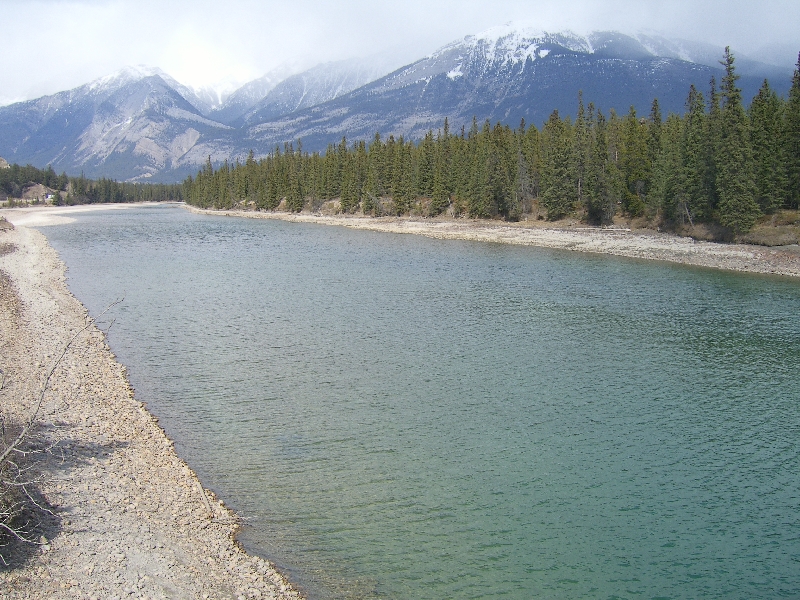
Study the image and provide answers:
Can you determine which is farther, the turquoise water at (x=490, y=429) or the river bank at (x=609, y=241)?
the river bank at (x=609, y=241)

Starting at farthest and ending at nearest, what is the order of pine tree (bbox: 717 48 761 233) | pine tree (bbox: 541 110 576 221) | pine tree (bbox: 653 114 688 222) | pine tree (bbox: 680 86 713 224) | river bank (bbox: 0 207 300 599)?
pine tree (bbox: 541 110 576 221), pine tree (bbox: 653 114 688 222), pine tree (bbox: 680 86 713 224), pine tree (bbox: 717 48 761 233), river bank (bbox: 0 207 300 599)

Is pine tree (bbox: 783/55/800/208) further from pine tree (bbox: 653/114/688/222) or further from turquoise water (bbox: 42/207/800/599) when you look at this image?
turquoise water (bbox: 42/207/800/599)

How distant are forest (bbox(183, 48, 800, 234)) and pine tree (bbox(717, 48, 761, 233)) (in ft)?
0.34

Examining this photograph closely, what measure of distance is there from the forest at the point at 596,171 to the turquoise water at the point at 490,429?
91.0 ft

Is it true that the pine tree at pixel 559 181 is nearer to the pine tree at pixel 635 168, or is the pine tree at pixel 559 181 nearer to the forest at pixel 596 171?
the forest at pixel 596 171

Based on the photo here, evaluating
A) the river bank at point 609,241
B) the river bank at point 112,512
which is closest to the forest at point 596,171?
the river bank at point 609,241

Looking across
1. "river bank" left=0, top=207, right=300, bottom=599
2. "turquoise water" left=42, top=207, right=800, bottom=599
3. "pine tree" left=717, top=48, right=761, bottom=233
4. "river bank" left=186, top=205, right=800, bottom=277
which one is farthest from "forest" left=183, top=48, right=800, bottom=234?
"river bank" left=0, top=207, right=300, bottom=599

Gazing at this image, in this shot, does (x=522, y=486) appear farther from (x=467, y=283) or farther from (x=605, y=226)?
(x=605, y=226)

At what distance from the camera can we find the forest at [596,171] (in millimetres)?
64938

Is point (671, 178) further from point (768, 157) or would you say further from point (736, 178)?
point (736, 178)

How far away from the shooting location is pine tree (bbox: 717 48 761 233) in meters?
62.5

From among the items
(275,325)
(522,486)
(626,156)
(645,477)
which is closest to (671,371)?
(645,477)

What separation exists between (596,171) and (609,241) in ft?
54.3

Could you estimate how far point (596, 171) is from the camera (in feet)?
277
